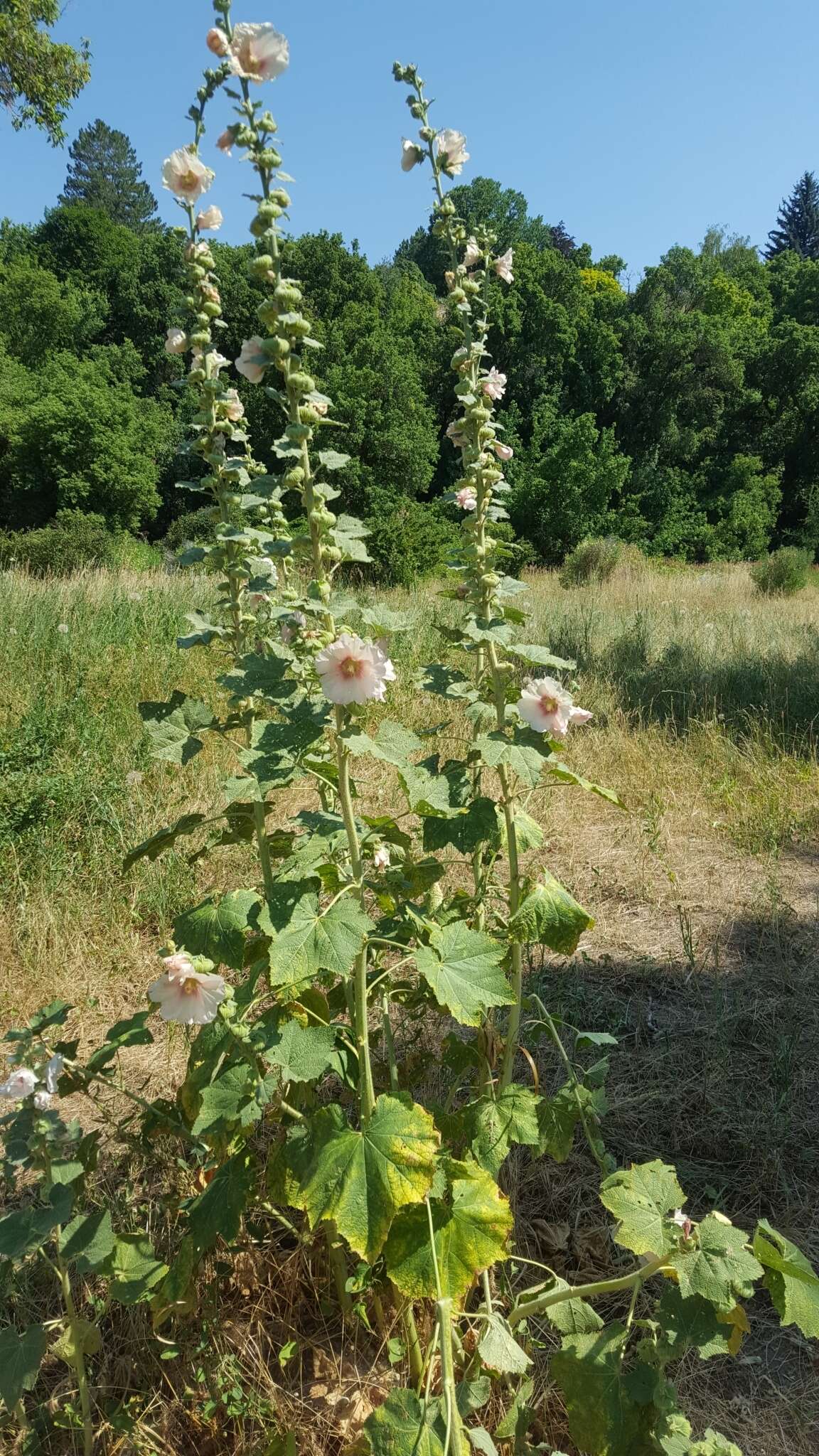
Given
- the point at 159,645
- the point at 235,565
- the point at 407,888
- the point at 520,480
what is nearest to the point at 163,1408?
the point at 407,888

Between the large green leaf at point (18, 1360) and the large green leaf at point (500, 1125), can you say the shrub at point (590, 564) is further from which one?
the large green leaf at point (18, 1360)

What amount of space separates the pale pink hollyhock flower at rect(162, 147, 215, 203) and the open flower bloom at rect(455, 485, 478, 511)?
2.32ft

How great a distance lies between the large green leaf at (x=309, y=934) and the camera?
120cm

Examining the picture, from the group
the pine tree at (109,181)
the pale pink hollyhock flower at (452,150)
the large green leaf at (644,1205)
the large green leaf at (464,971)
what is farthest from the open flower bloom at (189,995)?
the pine tree at (109,181)

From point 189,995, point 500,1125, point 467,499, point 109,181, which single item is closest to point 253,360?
point 467,499

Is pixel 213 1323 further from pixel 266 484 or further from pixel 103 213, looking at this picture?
pixel 103 213

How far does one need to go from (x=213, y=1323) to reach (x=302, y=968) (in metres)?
0.89

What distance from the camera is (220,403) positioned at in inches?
61.3

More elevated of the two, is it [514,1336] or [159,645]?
[159,645]

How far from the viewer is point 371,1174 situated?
4.00ft

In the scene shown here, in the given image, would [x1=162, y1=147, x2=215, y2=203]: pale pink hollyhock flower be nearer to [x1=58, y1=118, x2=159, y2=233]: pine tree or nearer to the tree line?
the tree line

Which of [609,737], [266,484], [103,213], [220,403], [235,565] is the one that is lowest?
[609,737]

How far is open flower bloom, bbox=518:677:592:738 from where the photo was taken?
1473mm

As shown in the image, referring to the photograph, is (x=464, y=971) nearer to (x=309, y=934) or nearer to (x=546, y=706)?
(x=309, y=934)
